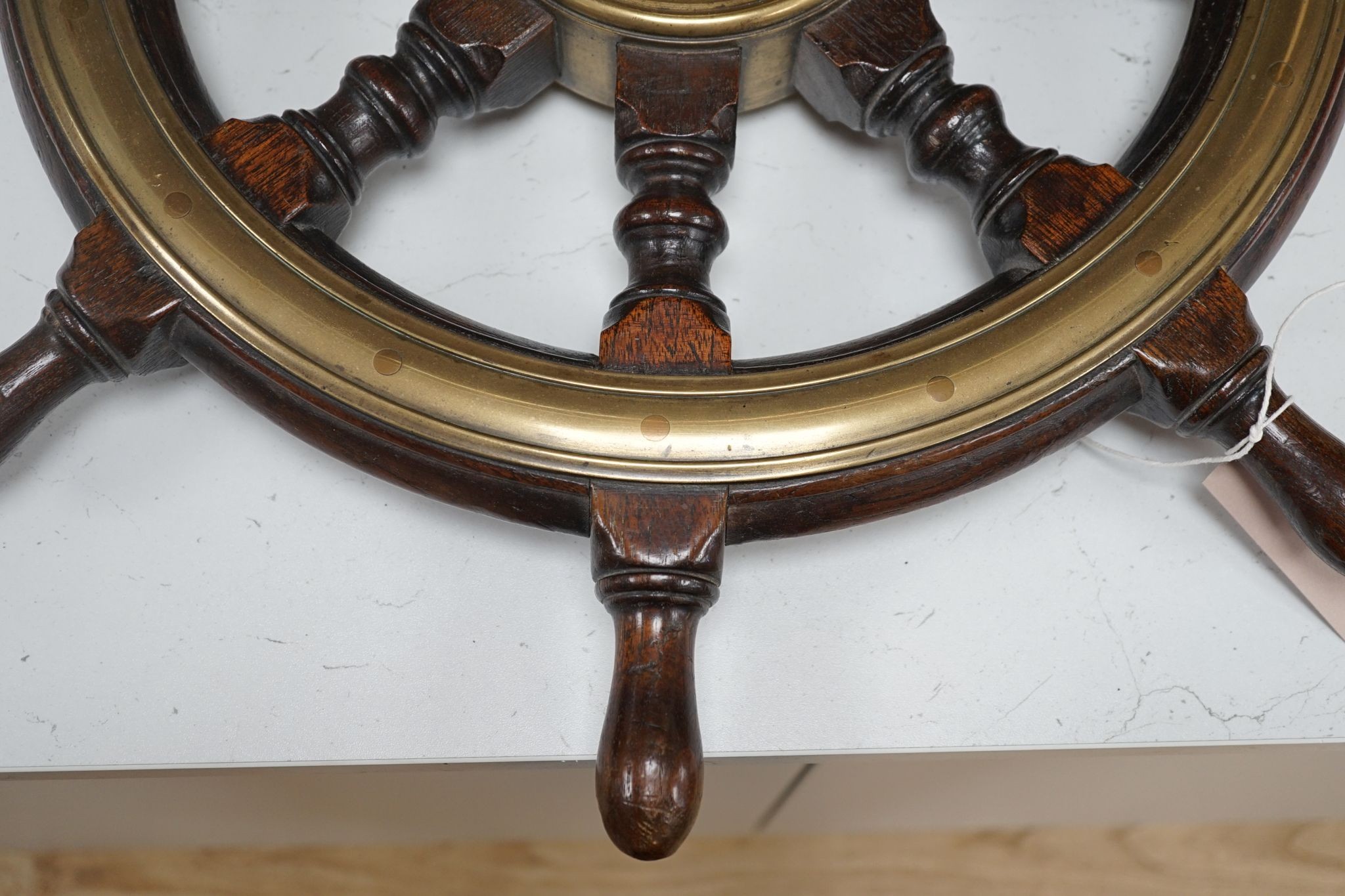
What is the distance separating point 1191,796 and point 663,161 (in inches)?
23.9

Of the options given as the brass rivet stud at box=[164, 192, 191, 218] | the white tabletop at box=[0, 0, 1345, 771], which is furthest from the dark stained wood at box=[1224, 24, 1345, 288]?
the brass rivet stud at box=[164, 192, 191, 218]

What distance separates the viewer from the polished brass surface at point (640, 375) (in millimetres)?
663

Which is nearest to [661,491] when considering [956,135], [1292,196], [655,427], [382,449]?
[655,427]

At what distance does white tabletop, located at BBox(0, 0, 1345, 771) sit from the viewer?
79cm

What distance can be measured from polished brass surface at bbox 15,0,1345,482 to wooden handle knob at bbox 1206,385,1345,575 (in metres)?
0.07

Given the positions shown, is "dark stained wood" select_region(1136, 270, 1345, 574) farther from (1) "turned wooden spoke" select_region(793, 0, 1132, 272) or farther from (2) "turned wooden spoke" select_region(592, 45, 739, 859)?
(2) "turned wooden spoke" select_region(592, 45, 739, 859)

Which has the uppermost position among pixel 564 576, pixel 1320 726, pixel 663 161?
pixel 663 161

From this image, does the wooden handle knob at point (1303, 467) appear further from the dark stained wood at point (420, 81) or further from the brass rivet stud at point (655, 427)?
the dark stained wood at point (420, 81)

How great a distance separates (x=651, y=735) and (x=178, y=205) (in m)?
0.36

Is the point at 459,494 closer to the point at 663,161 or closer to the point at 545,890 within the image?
the point at 663,161

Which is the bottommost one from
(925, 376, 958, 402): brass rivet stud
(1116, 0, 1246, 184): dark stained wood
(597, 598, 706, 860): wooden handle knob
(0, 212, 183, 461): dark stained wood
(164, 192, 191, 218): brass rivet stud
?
(597, 598, 706, 860): wooden handle knob

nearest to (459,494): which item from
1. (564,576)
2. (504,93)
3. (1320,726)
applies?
(564,576)

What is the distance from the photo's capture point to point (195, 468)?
0.83m

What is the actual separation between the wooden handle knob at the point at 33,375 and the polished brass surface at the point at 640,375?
7 centimetres
